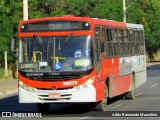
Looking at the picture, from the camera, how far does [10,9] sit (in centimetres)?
3722

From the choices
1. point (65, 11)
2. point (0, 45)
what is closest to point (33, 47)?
point (0, 45)

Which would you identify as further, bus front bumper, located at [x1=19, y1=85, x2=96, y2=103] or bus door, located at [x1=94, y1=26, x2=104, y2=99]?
bus door, located at [x1=94, y1=26, x2=104, y2=99]

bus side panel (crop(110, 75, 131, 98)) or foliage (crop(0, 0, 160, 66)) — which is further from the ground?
foliage (crop(0, 0, 160, 66))

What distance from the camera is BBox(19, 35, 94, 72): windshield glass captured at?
17.0 metres

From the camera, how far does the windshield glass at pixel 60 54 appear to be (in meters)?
17.0

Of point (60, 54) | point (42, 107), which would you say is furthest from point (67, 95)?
point (42, 107)

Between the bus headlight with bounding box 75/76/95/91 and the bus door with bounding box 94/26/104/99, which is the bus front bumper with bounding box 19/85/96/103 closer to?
the bus headlight with bounding box 75/76/95/91

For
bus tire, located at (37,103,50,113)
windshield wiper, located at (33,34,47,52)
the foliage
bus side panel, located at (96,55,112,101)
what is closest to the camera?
windshield wiper, located at (33,34,47,52)

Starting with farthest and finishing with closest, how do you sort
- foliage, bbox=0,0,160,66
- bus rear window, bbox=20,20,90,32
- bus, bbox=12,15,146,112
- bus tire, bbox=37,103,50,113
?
foliage, bbox=0,0,160,66
bus tire, bbox=37,103,50,113
bus rear window, bbox=20,20,90,32
bus, bbox=12,15,146,112

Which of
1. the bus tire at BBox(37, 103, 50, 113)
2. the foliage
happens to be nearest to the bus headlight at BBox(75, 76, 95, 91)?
the bus tire at BBox(37, 103, 50, 113)

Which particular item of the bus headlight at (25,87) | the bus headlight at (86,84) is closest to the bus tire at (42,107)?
the bus headlight at (25,87)

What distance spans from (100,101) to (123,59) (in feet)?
12.5

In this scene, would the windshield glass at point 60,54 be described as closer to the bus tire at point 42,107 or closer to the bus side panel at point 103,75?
the bus side panel at point 103,75

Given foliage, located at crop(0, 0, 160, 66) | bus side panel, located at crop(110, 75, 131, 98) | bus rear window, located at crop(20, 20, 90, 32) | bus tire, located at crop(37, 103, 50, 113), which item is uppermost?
foliage, located at crop(0, 0, 160, 66)
